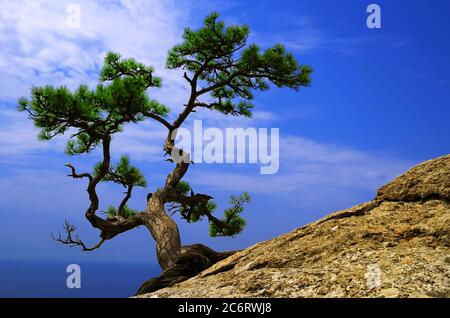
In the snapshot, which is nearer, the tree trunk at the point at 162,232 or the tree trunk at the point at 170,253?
the tree trunk at the point at 170,253

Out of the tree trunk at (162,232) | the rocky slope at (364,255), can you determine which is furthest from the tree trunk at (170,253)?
the rocky slope at (364,255)

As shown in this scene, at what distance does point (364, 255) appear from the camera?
4562mm

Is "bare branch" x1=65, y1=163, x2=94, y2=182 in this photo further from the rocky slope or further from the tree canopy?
the rocky slope

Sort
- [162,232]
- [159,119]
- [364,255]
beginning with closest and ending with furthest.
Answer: [364,255] → [162,232] → [159,119]

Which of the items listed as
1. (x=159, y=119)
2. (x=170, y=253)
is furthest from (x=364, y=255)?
(x=159, y=119)

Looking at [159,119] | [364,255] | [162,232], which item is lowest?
[364,255]

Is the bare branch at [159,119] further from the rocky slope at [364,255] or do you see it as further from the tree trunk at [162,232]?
the rocky slope at [364,255]

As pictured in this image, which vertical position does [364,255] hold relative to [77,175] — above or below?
below

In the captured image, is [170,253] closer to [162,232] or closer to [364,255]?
[162,232]

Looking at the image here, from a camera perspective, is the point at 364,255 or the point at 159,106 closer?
the point at 364,255

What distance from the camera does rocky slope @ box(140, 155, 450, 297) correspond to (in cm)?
396

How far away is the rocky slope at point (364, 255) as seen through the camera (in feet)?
13.0
